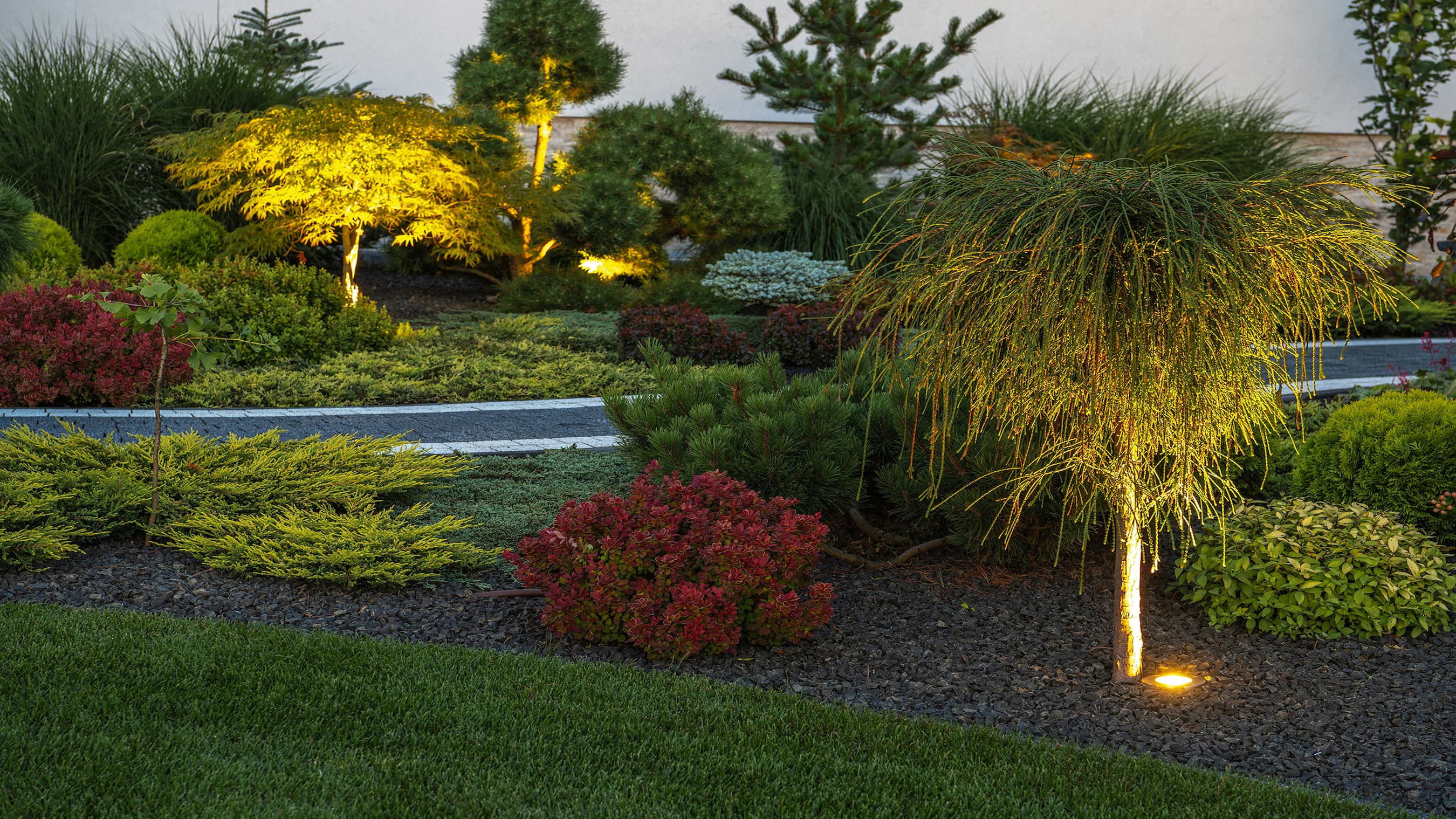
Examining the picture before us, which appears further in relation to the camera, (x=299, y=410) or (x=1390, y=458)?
(x=299, y=410)

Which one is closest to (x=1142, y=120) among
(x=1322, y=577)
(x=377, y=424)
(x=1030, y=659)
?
(x=377, y=424)

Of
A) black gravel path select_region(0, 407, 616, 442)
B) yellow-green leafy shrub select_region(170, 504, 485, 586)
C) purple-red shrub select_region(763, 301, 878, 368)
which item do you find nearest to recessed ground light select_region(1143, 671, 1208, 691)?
yellow-green leafy shrub select_region(170, 504, 485, 586)

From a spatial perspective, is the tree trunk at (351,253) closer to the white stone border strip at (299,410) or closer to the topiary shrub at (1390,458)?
the white stone border strip at (299,410)

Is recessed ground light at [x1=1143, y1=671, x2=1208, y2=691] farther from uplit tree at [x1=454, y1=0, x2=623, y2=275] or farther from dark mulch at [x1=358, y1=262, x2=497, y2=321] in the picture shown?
uplit tree at [x1=454, y1=0, x2=623, y2=275]

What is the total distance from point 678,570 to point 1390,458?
10.3ft

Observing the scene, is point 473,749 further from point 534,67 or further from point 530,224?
point 534,67

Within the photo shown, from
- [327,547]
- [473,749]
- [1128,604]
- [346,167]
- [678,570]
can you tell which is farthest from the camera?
[346,167]

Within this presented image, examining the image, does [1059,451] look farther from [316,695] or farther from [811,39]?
[811,39]

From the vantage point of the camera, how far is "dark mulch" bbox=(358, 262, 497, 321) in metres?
13.3

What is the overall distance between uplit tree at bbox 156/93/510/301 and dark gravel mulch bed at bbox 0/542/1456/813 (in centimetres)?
775

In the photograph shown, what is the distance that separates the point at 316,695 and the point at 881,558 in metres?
2.35

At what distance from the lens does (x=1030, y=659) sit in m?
3.52

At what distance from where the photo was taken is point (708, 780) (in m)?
Result: 2.53

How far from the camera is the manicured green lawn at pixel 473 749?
7.79 ft
